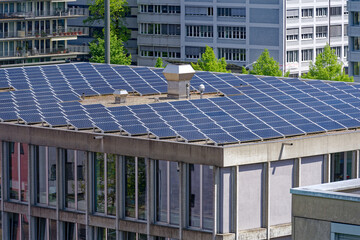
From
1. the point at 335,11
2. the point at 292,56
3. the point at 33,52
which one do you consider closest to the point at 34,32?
the point at 33,52

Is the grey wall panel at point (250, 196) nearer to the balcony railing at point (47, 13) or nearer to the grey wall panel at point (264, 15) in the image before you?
the grey wall panel at point (264, 15)

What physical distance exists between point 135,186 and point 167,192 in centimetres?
149

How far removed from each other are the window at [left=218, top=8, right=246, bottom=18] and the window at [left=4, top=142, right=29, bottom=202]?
382 ft

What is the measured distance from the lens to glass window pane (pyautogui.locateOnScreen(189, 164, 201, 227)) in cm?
4981

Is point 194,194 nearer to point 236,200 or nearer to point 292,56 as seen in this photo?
point 236,200

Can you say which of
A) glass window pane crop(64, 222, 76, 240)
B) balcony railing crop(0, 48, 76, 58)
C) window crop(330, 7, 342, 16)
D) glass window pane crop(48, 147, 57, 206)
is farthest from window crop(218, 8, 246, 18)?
glass window pane crop(64, 222, 76, 240)

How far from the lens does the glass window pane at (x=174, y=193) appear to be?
165 feet

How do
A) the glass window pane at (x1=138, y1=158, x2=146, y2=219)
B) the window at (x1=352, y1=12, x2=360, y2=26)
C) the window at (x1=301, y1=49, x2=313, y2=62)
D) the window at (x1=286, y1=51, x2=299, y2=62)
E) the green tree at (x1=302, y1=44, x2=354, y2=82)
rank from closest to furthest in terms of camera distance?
the glass window pane at (x1=138, y1=158, x2=146, y2=219), the green tree at (x1=302, y1=44, x2=354, y2=82), the window at (x1=352, y1=12, x2=360, y2=26), the window at (x1=286, y1=51, x2=299, y2=62), the window at (x1=301, y1=49, x2=313, y2=62)

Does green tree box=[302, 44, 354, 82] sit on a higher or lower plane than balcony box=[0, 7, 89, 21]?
lower

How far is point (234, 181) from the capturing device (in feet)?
162

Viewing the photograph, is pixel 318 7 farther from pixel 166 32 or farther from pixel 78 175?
pixel 78 175

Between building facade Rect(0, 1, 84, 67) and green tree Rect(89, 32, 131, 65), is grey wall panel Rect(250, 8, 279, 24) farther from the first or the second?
building facade Rect(0, 1, 84, 67)

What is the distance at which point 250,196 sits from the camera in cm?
4988

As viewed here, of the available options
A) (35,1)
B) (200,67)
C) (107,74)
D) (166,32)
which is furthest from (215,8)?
(107,74)
